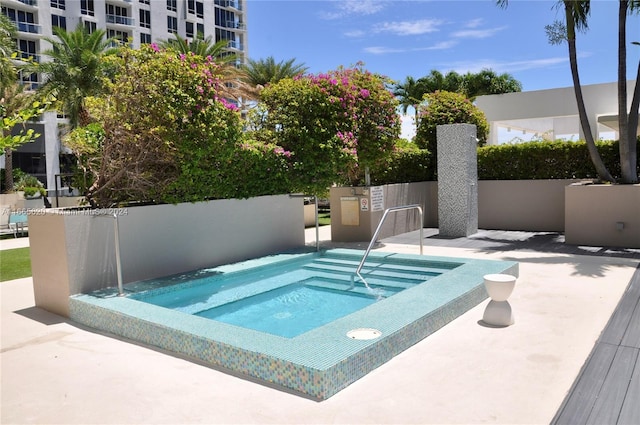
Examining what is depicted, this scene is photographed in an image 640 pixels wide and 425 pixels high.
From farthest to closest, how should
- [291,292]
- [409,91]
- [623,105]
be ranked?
[409,91] < [623,105] < [291,292]

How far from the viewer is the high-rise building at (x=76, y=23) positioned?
3828 cm

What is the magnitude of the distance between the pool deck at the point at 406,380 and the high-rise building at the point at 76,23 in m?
30.7

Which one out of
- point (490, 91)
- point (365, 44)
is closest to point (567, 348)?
point (365, 44)

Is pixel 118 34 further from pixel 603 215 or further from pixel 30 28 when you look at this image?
pixel 603 215

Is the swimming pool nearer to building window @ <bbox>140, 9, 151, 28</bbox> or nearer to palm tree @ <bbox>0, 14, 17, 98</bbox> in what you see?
palm tree @ <bbox>0, 14, 17, 98</bbox>

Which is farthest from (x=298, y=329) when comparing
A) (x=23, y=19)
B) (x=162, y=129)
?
(x=23, y=19)

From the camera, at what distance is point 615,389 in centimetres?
406

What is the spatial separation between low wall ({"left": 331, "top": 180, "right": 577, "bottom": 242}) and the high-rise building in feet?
82.3

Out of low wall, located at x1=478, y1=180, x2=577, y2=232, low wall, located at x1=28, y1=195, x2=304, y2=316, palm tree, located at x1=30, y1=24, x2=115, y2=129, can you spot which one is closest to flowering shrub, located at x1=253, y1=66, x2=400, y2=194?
low wall, located at x1=28, y1=195, x2=304, y2=316

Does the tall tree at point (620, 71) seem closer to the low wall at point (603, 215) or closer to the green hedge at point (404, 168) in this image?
the low wall at point (603, 215)

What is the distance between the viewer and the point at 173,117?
7.25 meters

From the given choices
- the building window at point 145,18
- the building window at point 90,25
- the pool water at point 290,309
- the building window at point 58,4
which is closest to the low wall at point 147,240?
the pool water at point 290,309

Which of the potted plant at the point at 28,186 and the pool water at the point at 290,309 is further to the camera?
the potted plant at the point at 28,186

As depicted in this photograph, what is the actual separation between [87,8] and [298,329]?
4427cm
